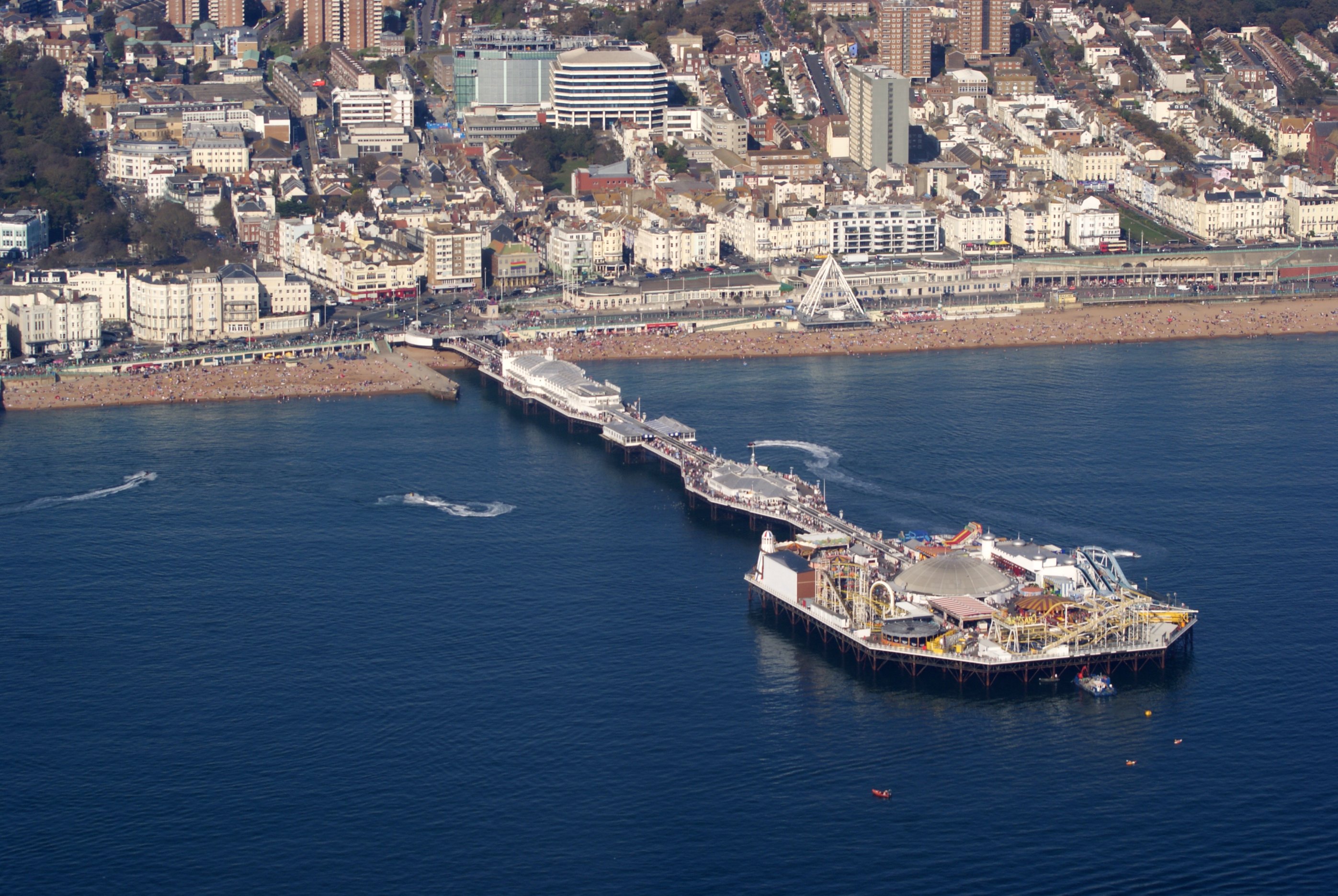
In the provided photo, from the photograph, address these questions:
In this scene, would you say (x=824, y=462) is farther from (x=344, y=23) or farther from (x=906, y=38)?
(x=344, y=23)

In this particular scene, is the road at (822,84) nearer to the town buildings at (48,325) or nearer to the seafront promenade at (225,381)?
the seafront promenade at (225,381)

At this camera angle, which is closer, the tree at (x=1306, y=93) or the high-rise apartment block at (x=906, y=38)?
the tree at (x=1306, y=93)

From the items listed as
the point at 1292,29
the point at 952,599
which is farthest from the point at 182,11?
the point at 952,599

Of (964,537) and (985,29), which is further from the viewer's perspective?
(985,29)

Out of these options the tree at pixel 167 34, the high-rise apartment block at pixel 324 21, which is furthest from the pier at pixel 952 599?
the tree at pixel 167 34

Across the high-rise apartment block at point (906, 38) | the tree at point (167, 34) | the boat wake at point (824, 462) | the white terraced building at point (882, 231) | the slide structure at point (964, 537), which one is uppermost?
the tree at point (167, 34)

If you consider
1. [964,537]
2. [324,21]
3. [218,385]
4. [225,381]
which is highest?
[324,21]

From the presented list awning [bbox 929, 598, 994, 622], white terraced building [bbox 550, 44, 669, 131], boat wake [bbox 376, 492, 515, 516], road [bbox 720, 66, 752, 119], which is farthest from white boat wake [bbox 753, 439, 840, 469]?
road [bbox 720, 66, 752, 119]
